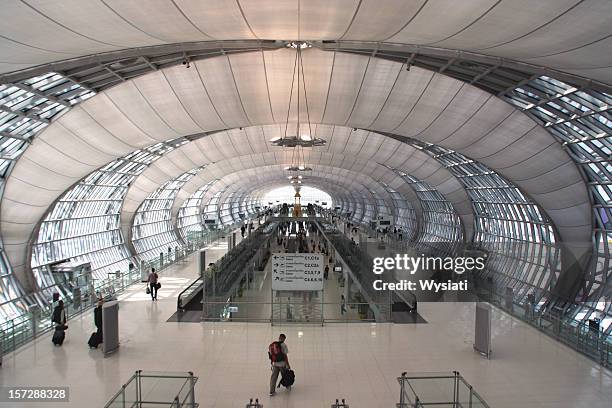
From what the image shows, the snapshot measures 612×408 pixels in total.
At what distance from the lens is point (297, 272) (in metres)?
13.5

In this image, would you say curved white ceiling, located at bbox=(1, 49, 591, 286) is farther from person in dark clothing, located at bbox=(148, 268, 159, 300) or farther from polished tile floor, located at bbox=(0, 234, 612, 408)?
polished tile floor, located at bbox=(0, 234, 612, 408)

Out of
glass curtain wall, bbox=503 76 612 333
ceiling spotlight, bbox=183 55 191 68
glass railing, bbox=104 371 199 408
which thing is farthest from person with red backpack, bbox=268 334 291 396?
ceiling spotlight, bbox=183 55 191 68

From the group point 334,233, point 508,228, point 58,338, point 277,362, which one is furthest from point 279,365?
point 508,228

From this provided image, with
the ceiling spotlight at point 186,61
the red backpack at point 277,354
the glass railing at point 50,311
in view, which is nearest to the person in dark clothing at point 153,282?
the glass railing at point 50,311

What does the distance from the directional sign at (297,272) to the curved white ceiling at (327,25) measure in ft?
23.0

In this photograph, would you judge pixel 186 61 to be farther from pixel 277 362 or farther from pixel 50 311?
pixel 277 362

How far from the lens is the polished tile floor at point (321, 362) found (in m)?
8.65

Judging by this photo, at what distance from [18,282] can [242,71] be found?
20529 millimetres

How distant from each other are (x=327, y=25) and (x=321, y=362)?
949 centimetres

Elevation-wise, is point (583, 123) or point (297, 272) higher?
point (583, 123)

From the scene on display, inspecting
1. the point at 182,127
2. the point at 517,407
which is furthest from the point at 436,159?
the point at 517,407

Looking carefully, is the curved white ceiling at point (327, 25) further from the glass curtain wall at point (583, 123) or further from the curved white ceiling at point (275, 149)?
the curved white ceiling at point (275, 149)

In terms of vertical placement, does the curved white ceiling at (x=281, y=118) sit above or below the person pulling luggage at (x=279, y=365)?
above

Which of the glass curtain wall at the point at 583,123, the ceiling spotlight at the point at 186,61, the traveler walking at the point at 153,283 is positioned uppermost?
the ceiling spotlight at the point at 186,61
